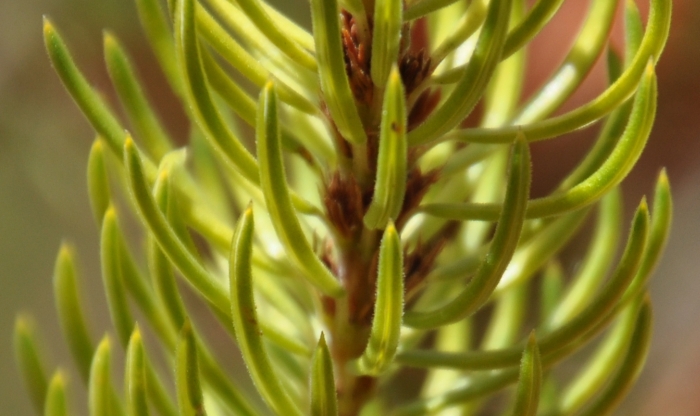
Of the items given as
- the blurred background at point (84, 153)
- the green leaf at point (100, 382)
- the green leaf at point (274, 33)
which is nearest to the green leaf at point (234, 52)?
the green leaf at point (274, 33)

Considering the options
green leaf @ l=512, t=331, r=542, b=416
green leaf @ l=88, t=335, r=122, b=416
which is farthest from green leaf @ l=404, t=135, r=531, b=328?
green leaf @ l=88, t=335, r=122, b=416

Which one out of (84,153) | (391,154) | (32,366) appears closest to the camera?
(391,154)

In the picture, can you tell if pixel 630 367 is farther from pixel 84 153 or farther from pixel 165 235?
pixel 84 153

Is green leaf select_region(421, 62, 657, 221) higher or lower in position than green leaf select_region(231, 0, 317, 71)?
lower

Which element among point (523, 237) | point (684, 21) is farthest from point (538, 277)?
point (523, 237)

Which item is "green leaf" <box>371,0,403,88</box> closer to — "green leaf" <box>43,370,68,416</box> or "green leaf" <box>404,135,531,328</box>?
"green leaf" <box>404,135,531,328</box>

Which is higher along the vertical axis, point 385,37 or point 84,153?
point 84,153

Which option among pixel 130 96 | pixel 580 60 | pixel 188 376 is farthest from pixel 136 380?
pixel 580 60
